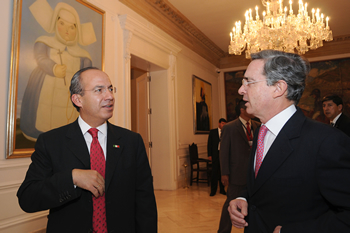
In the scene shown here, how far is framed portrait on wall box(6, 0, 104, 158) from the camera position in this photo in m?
3.42

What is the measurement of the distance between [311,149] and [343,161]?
6.1 inches

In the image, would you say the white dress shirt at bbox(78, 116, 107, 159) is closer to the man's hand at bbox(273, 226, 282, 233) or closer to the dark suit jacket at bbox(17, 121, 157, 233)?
the dark suit jacket at bbox(17, 121, 157, 233)

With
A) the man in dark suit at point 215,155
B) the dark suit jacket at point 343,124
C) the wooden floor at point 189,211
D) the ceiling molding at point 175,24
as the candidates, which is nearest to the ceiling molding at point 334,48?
the ceiling molding at point 175,24

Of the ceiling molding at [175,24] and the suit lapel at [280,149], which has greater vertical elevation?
the ceiling molding at [175,24]

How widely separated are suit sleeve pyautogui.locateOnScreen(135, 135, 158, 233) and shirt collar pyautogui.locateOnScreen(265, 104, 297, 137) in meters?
0.95

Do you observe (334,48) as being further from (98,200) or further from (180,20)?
(98,200)

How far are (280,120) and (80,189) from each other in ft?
4.28

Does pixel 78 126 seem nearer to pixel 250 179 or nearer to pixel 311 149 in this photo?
pixel 250 179

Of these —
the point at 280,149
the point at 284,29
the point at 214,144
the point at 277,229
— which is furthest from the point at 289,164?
the point at 214,144

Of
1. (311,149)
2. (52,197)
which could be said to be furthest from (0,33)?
(311,149)

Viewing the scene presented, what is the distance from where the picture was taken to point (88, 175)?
1.53 metres

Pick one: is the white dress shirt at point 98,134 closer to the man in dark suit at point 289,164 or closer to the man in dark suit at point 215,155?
the man in dark suit at point 289,164

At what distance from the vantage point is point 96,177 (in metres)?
1.52

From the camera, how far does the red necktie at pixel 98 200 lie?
1.68 meters
